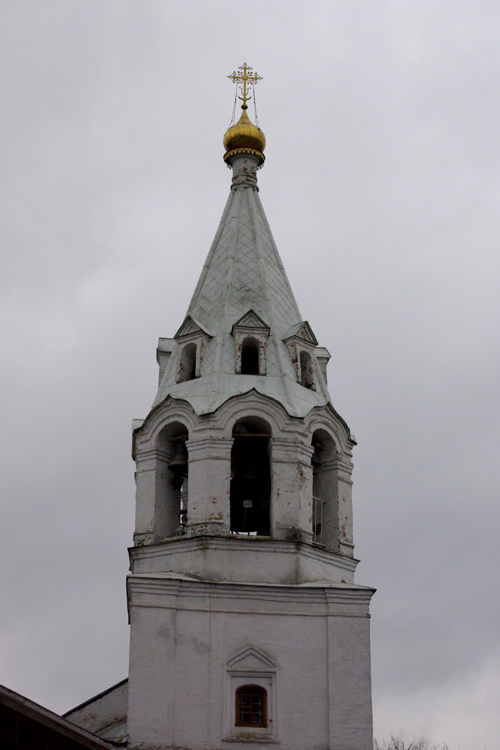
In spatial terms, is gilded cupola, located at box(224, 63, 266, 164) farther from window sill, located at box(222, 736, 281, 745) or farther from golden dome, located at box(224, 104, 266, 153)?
window sill, located at box(222, 736, 281, 745)

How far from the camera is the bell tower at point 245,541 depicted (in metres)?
17.6

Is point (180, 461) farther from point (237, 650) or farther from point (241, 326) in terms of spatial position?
point (237, 650)

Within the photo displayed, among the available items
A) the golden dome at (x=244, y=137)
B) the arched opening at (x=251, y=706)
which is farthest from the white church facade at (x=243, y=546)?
the golden dome at (x=244, y=137)

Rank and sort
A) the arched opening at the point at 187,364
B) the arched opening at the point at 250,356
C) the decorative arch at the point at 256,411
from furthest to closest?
the arched opening at the point at 187,364 → the arched opening at the point at 250,356 → the decorative arch at the point at 256,411

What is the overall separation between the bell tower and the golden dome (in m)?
Answer: 2.46

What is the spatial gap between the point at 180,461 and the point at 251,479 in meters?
1.23

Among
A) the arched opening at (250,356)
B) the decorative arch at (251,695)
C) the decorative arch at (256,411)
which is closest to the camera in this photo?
the decorative arch at (251,695)

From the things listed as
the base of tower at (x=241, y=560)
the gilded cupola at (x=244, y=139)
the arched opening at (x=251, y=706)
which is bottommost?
the arched opening at (x=251, y=706)

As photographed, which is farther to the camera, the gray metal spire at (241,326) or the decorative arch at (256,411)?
the gray metal spire at (241,326)

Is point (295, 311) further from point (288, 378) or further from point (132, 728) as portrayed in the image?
point (132, 728)

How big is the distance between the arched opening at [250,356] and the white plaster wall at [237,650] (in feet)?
13.6

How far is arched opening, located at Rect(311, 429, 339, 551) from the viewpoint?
19781 millimetres

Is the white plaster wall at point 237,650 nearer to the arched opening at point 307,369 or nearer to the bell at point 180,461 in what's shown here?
the bell at point 180,461

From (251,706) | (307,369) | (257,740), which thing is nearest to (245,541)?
(251,706)
